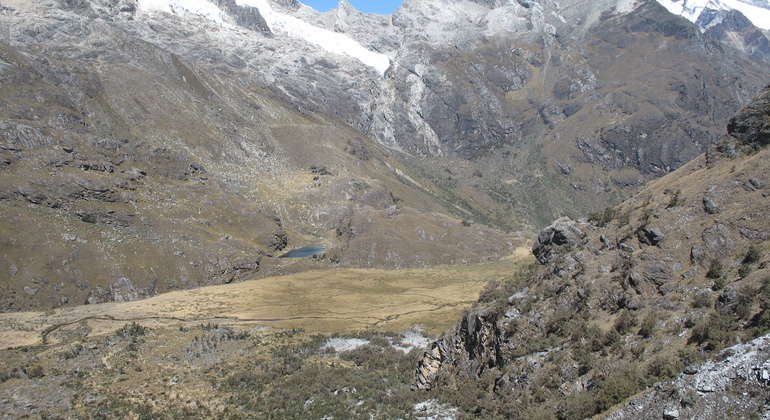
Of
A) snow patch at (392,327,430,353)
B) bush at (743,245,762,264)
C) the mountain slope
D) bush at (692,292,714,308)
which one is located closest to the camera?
bush at (692,292,714,308)

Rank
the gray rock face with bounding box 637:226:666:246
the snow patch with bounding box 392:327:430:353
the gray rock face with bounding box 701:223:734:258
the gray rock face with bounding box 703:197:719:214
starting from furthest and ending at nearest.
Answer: the snow patch with bounding box 392:327:430:353, the gray rock face with bounding box 637:226:666:246, the gray rock face with bounding box 703:197:719:214, the gray rock face with bounding box 701:223:734:258

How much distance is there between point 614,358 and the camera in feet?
74.5

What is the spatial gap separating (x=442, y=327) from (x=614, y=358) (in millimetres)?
46122

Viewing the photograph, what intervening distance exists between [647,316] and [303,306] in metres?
70.1

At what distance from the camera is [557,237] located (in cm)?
3881

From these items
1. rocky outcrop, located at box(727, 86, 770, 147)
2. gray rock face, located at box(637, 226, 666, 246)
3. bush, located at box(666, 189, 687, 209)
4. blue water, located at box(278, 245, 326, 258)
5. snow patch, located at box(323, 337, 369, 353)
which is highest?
rocky outcrop, located at box(727, 86, 770, 147)

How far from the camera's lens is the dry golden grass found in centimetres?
6831

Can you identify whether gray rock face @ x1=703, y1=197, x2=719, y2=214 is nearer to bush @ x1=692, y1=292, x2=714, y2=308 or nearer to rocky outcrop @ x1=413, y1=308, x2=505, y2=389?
bush @ x1=692, y1=292, x2=714, y2=308

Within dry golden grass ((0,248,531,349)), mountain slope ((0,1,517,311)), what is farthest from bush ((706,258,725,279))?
mountain slope ((0,1,517,311))

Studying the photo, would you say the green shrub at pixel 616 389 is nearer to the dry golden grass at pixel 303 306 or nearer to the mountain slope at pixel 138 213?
the dry golden grass at pixel 303 306

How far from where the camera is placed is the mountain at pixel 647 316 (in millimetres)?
18000

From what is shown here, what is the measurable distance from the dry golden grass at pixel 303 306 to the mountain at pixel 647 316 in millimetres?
34975

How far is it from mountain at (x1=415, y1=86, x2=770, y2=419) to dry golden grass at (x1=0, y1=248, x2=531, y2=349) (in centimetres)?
3498

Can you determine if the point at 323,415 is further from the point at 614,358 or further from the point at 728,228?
the point at 728,228
